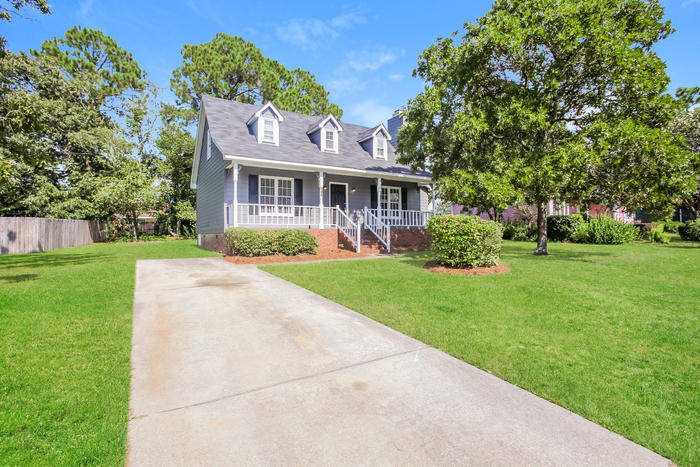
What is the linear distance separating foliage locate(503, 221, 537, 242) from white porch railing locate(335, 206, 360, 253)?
1106cm

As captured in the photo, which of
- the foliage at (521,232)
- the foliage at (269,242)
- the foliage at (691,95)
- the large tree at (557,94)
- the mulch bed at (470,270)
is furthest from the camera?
the foliage at (691,95)

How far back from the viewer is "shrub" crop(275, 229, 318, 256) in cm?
1241

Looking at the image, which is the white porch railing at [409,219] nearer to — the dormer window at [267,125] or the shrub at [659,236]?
the dormer window at [267,125]

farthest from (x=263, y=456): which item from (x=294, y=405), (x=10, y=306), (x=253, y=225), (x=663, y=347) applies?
(x=253, y=225)

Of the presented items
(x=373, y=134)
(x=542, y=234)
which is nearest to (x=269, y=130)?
(x=373, y=134)

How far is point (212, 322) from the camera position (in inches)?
196

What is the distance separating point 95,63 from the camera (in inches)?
1078

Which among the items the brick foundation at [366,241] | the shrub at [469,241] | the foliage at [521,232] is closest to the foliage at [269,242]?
the brick foundation at [366,241]

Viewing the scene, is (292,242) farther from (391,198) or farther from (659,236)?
(659,236)

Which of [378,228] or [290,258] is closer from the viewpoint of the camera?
[290,258]

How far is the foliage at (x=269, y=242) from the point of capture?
11883 millimetres

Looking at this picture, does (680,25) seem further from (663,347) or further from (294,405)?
(294,405)

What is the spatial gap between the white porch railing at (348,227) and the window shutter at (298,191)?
174 centimetres

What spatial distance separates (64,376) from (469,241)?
784 centimetres
